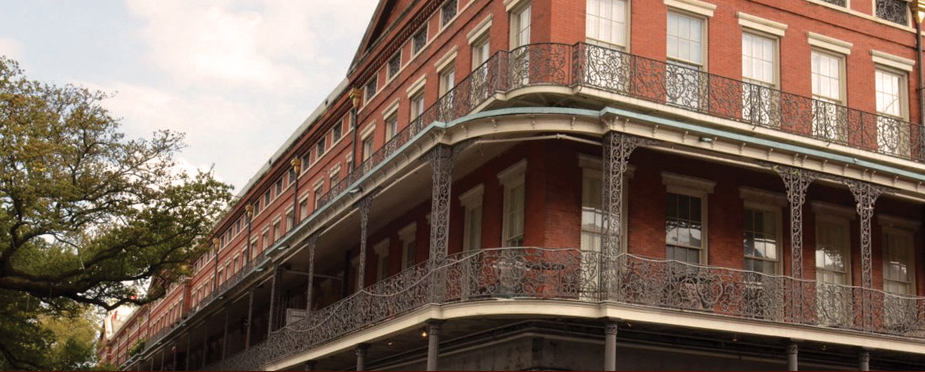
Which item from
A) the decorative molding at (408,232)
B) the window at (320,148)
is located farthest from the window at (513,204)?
the window at (320,148)

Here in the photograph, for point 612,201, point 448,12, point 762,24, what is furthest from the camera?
point 448,12

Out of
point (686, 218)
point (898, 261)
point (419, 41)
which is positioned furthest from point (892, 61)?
point (419, 41)

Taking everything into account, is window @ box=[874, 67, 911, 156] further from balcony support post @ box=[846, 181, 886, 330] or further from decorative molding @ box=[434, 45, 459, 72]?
decorative molding @ box=[434, 45, 459, 72]

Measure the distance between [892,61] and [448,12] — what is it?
34.8 feet

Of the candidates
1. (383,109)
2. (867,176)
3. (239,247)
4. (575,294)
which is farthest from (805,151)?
(239,247)

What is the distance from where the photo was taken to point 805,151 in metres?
19.8

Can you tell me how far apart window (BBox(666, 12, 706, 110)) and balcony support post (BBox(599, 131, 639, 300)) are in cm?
286

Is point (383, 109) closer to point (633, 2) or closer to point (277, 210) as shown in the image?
point (633, 2)

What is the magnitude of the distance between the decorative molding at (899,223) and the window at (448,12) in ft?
36.1

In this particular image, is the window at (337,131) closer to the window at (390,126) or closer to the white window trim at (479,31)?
the window at (390,126)

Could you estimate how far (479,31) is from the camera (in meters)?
24.4

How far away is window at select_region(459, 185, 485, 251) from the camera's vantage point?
74.9 feet

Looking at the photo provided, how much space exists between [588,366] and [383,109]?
45.9 ft

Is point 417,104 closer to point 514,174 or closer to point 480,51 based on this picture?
point 480,51
